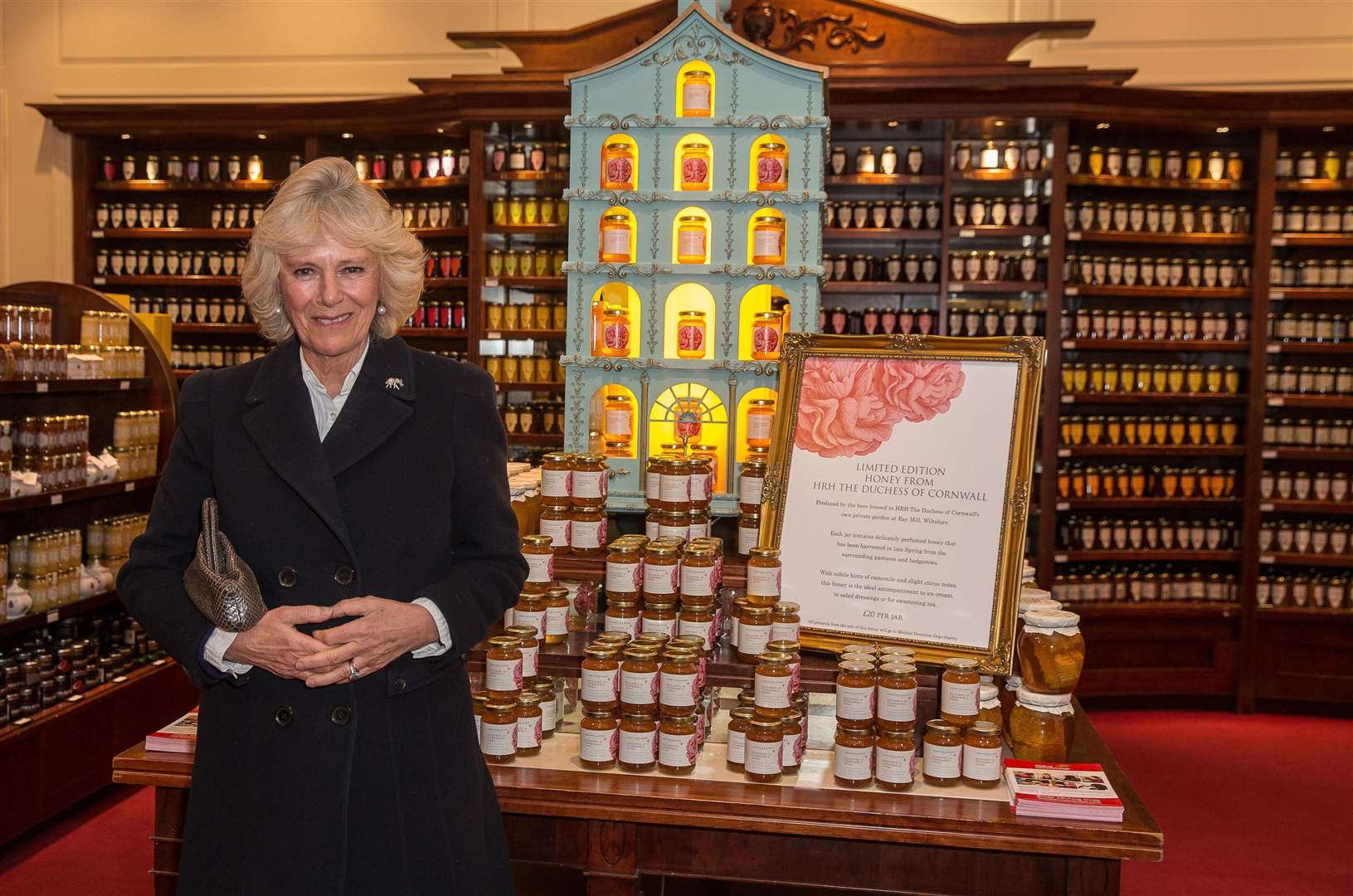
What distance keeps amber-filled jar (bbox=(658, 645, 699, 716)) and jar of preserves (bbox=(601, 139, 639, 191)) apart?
1.63m

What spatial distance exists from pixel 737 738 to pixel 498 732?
440mm

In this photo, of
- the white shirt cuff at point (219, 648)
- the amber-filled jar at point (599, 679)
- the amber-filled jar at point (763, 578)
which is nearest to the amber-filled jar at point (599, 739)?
the amber-filled jar at point (599, 679)

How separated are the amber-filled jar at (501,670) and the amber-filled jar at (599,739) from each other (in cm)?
15

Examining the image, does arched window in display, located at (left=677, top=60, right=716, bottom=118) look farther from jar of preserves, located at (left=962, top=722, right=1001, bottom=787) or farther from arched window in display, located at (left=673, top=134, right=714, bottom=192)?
jar of preserves, located at (left=962, top=722, right=1001, bottom=787)

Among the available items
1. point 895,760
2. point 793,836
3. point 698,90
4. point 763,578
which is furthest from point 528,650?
point 698,90

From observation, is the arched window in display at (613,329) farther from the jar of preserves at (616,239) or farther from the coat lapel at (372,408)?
the coat lapel at (372,408)

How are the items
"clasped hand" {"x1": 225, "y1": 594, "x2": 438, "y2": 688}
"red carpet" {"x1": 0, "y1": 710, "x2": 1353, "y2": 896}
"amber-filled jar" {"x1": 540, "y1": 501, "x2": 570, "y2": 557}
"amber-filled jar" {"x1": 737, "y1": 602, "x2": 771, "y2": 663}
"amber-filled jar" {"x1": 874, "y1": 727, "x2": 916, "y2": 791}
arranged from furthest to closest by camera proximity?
"red carpet" {"x1": 0, "y1": 710, "x2": 1353, "y2": 896}
"amber-filled jar" {"x1": 540, "y1": 501, "x2": 570, "y2": 557}
"amber-filled jar" {"x1": 737, "y1": 602, "x2": 771, "y2": 663}
"amber-filled jar" {"x1": 874, "y1": 727, "x2": 916, "y2": 791}
"clasped hand" {"x1": 225, "y1": 594, "x2": 438, "y2": 688}

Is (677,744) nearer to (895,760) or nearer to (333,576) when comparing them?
(895,760)

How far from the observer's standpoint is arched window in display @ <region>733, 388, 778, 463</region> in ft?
10.6

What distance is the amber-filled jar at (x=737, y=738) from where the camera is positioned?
2113mm

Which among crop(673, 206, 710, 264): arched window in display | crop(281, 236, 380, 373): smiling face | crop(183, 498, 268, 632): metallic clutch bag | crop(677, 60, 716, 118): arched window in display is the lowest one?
crop(183, 498, 268, 632): metallic clutch bag

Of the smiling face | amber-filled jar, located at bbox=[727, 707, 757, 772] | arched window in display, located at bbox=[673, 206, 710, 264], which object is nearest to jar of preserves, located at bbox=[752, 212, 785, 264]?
arched window in display, located at bbox=[673, 206, 710, 264]

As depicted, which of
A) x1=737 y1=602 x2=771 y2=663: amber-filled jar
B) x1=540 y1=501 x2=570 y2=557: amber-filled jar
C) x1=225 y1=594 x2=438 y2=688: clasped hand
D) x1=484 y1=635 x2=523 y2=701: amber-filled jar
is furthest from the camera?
x1=540 y1=501 x2=570 y2=557: amber-filled jar

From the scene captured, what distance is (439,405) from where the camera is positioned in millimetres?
1552
